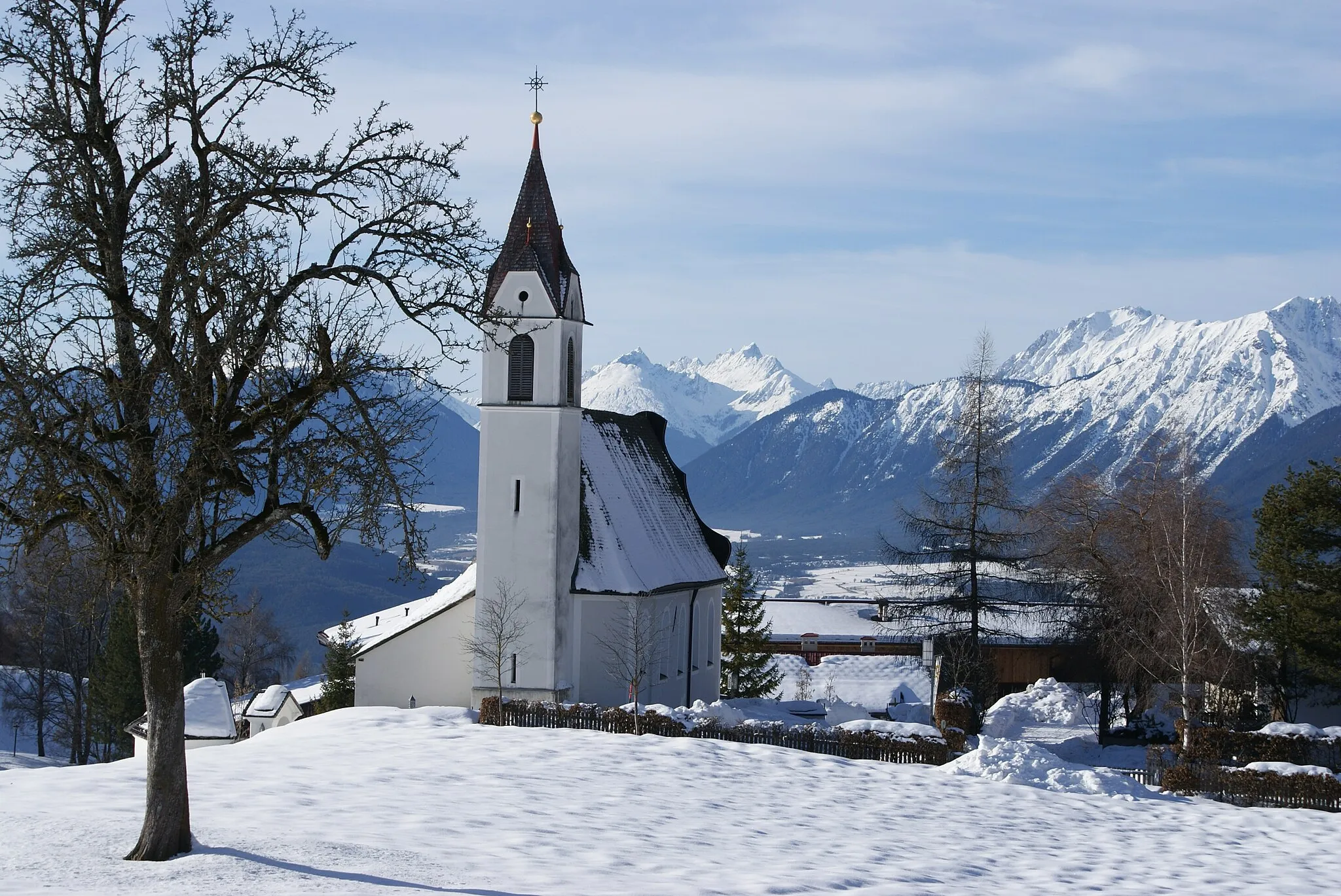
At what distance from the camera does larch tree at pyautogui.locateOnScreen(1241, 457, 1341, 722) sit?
3319cm

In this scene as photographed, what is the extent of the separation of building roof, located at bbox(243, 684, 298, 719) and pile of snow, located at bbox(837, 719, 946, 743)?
842 inches

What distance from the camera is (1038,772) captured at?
2672 centimetres

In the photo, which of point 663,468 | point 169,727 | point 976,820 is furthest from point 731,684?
point 169,727

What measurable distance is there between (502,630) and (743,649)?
19880 millimetres

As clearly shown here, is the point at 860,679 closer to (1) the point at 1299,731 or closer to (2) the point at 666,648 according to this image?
(2) the point at 666,648

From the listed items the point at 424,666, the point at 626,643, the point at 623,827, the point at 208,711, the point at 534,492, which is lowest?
the point at 208,711

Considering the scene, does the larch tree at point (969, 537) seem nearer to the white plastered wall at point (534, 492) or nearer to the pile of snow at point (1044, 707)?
the pile of snow at point (1044, 707)

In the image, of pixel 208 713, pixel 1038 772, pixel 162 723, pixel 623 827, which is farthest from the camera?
pixel 208 713

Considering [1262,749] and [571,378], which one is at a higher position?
[571,378]

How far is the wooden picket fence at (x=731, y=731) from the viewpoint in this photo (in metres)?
28.7

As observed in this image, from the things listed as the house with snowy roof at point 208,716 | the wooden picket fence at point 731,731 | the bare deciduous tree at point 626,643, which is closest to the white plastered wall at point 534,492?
the bare deciduous tree at point 626,643

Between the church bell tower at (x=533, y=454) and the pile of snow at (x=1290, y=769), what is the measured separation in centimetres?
1655

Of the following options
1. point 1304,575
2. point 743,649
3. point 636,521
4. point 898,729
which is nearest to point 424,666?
point 636,521

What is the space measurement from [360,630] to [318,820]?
55.7 meters
